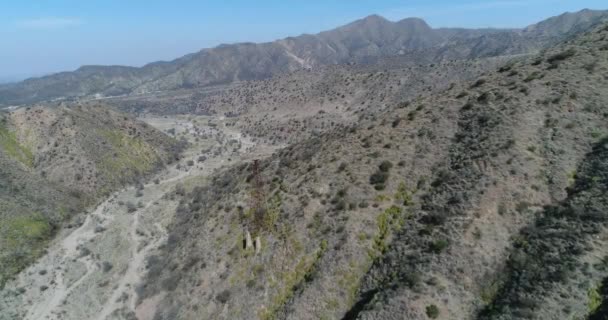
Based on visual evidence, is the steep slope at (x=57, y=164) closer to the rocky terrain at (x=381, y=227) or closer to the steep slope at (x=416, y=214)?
the rocky terrain at (x=381, y=227)

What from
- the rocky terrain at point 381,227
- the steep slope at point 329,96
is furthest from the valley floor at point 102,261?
the steep slope at point 329,96

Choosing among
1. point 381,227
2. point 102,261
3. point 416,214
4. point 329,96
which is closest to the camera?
point 416,214

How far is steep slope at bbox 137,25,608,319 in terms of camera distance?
23.5 metres

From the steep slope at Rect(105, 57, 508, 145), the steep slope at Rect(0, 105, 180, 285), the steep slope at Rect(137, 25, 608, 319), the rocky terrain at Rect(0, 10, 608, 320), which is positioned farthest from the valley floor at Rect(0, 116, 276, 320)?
the steep slope at Rect(105, 57, 508, 145)

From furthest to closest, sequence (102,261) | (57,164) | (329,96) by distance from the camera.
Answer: (329,96), (57,164), (102,261)

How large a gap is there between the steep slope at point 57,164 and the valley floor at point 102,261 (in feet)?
8.50

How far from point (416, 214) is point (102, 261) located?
38.3 meters

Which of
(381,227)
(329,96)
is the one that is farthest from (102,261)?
(329,96)

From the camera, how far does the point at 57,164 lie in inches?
2781

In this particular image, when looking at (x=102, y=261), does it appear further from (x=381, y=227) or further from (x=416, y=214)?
(x=416, y=214)

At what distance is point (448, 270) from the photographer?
23734mm

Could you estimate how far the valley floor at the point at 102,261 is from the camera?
1494 inches

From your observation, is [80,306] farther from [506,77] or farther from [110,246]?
[506,77]

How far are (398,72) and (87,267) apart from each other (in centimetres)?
11085
